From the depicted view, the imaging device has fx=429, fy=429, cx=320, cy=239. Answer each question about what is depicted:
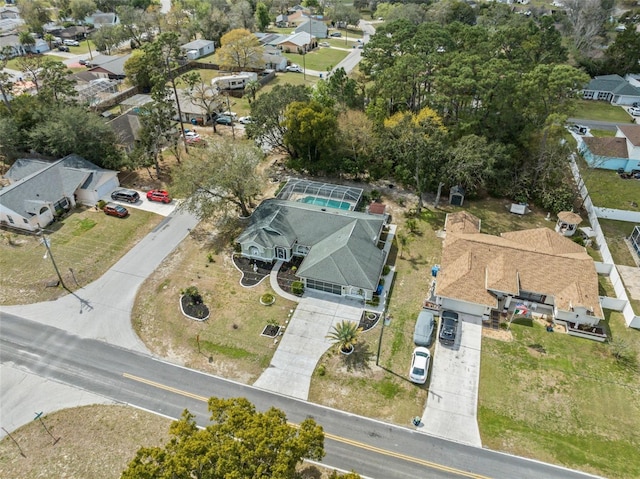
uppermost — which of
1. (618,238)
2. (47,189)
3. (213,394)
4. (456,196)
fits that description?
(47,189)

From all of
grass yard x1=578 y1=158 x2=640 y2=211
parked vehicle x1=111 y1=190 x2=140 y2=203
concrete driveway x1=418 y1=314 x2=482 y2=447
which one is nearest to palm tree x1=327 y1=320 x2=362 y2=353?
concrete driveway x1=418 y1=314 x2=482 y2=447

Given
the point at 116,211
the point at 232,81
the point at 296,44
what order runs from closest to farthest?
the point at 116,211 → the point at 232,81 → the point at 296,44

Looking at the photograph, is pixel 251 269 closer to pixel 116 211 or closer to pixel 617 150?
pixel 116 211

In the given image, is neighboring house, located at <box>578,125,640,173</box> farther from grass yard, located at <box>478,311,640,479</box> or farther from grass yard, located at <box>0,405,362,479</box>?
grass yard, located at <box>0,405,362,479</box>

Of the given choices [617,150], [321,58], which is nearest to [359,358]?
[617,150]

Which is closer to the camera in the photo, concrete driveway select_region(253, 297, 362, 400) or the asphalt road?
the asphalt road
